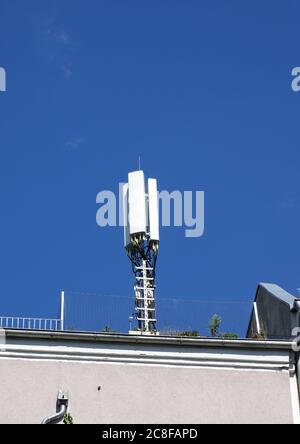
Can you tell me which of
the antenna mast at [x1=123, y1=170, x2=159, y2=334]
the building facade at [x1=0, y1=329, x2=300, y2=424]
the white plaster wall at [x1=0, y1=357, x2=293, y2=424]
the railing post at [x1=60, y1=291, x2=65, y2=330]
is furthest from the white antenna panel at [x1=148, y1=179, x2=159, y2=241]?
the white plaster wall at [x1=0, y1=357, x2=293, y2=424]

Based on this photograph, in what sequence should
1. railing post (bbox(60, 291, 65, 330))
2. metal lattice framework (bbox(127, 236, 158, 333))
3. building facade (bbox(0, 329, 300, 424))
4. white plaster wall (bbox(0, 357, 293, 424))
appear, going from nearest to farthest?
white plaster wall (bbox(0, 357, 293, 424)) < building facade (bbox(0, 329, 300, 424)) < railing post (bbox(60, 291, 65, 330)) < metal lattice framework (bbox(127, 236, 158, 333))

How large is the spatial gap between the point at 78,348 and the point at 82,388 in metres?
1.14

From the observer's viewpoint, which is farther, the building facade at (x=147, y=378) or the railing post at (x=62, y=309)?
the railing post at (x=62, y=309)

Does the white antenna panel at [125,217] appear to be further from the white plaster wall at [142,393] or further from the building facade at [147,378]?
the white plaster wall at [142,393]

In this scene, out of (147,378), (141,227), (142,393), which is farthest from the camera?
(141,227)

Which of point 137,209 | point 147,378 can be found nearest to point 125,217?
point 137,209

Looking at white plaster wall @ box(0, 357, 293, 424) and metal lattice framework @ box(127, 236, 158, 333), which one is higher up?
metal lattice framework @ box(127, 236, 158, 333)

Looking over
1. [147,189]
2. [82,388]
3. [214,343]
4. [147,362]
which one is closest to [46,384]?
[82,388]

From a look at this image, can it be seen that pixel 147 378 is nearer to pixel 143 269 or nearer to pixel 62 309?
pixel 62 309

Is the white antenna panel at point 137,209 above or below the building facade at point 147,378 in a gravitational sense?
above

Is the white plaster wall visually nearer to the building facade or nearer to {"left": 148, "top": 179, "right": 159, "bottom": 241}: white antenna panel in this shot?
the building facade

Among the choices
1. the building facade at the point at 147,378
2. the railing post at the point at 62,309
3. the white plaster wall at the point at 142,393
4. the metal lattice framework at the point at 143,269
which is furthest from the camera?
the metal lattice framework at the point at 143,269

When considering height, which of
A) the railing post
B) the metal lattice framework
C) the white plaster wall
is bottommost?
the white plaster wall

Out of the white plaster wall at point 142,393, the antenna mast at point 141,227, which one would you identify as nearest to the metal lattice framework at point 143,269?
the antenna mast at point 141,227
